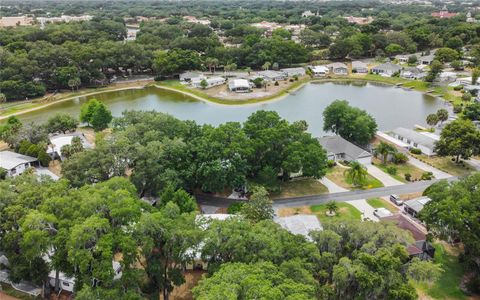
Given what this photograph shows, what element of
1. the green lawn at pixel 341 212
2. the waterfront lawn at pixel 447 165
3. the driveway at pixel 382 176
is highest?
the waterfront lawn at pixel 447 165

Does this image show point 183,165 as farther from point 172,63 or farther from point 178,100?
point 172,63

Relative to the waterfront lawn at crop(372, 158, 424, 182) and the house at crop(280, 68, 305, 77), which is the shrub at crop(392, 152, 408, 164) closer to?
the waterfront lawn at crop(372, 158, 424, 182)

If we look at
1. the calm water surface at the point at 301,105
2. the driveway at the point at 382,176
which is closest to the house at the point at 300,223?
the driveway at the point at 382,176

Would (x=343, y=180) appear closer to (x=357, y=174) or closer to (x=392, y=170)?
(x=357, y=174)

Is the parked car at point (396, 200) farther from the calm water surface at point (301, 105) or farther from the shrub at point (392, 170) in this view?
the calm water surface at point (301, 105)

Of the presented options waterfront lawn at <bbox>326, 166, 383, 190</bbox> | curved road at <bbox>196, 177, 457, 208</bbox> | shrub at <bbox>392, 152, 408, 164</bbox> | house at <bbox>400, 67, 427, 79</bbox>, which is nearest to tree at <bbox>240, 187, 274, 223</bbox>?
curved road at <bbox>196, 177, 457, 208</bbox>

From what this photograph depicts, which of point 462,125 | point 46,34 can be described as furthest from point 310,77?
point 46,34
